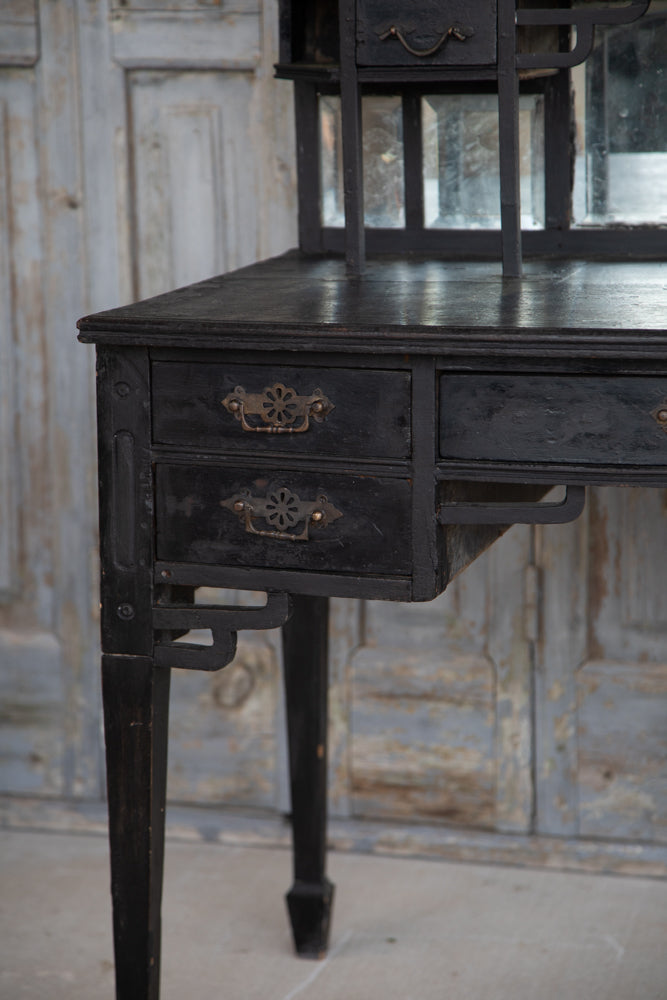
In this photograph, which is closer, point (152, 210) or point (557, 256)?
point (557, 256)

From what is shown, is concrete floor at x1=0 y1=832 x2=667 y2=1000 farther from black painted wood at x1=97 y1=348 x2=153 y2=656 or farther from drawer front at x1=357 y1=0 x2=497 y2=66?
drawer front at x1=357 y1=0 x2=497 y2=66

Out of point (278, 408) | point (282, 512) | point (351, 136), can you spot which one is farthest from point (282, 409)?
point (351, 136)

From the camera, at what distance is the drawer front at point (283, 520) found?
167 centimetres

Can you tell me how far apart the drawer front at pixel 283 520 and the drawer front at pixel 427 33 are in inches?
27.6

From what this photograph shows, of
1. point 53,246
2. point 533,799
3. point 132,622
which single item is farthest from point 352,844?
point 53,246

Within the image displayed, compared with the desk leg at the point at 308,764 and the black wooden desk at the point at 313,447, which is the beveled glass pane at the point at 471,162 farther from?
the desk leg at the point at 308,764

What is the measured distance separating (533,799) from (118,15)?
1730mm

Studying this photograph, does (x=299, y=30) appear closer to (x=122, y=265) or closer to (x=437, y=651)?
(x=122, y=265)

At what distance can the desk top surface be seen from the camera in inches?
60.9

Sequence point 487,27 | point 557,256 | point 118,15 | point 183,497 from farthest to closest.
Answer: point 118,15 < point 557,256 < point 487,27 < point 183,497

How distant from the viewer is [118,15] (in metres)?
2.63

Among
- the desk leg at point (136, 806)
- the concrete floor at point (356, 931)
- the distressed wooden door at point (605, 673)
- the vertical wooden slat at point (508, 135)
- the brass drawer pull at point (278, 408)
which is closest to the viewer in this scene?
the brass drawer pull at point (278, 408)

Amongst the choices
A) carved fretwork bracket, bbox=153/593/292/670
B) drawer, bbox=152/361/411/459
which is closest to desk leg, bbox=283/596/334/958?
carved fretwork bracket, bbox=153/593/292/670

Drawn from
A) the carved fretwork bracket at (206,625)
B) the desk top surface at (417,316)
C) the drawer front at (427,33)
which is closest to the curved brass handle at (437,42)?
the drawer front at (427,33)
